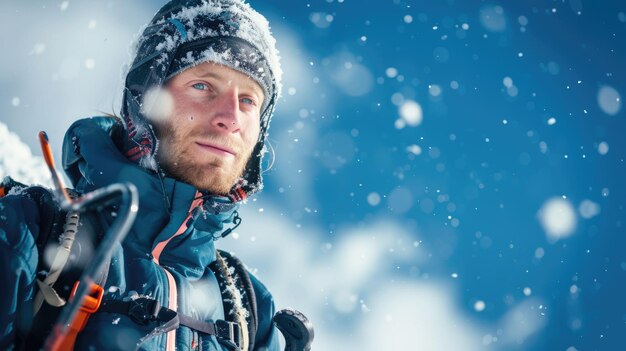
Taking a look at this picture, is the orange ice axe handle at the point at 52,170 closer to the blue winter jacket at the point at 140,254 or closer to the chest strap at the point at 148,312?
the blue winter jacket at the point at 140,254

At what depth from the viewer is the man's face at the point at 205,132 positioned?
256 cm

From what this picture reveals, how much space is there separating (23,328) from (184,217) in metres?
1.05

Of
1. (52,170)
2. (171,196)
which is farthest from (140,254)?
(52,170)

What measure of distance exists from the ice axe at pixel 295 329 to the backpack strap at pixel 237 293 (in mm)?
199

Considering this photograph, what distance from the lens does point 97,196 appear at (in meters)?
0.72

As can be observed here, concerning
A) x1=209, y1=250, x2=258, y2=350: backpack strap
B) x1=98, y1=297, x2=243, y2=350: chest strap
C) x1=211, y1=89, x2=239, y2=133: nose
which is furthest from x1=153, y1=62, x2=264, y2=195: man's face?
x1=98, y1=297, x2=243, y2=350: chest strap

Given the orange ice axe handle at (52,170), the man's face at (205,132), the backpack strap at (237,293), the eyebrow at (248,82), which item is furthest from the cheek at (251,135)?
the orange ice axe handle at (52,170)

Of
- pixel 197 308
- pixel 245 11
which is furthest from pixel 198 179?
pixel 245 11

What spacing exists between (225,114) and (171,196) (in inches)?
23.9

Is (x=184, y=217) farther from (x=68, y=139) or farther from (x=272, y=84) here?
(x=272, y=84)

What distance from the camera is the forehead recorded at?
282 centimetres

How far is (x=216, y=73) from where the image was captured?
284cm

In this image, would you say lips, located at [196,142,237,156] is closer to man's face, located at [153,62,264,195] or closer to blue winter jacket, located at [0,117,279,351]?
man's face, located at [153,62,264,195]

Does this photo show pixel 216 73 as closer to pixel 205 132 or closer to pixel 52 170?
pixel 205 132
